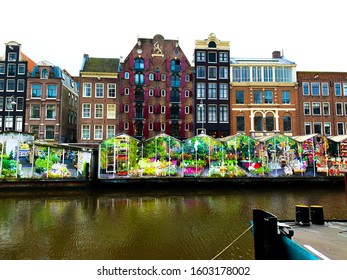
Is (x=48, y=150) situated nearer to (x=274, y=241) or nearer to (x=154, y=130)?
(x=154, y=130)

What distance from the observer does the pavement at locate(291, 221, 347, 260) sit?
→ 6262mm

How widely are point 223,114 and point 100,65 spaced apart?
18.9 metres

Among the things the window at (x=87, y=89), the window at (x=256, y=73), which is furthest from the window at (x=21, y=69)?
the window at (x=256, y=73)

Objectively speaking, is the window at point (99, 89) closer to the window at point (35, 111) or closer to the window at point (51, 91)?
the window at point (51, 91)

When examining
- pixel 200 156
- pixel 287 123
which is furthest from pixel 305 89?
pixel 200 156

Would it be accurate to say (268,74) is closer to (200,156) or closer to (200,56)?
(200,56)

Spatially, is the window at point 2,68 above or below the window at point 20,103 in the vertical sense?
above

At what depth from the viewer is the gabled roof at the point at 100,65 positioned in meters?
37.8

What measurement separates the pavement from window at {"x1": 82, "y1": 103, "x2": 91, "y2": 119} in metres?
32.9

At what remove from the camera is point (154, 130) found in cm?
3712

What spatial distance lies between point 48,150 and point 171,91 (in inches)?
730

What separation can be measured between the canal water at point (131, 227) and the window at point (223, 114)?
19.7m

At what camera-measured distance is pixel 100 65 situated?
38.7 m

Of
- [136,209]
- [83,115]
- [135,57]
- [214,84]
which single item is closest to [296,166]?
[214,84]
